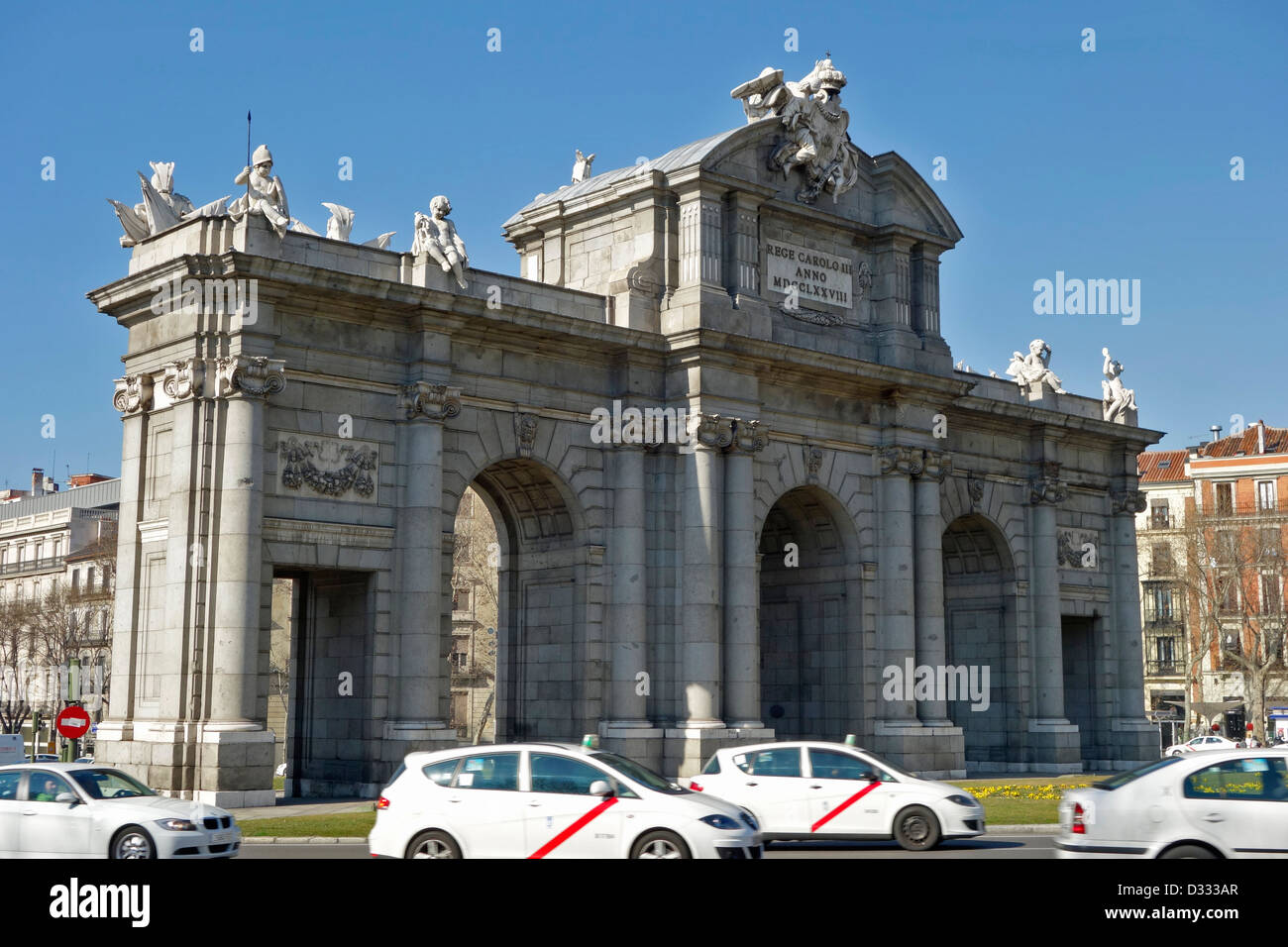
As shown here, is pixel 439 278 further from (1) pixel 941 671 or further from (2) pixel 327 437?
(1) pixel 941 671

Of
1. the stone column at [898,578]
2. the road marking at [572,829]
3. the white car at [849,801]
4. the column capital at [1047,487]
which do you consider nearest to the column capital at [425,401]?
the white car at [849,801]

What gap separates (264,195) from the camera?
31.6 m

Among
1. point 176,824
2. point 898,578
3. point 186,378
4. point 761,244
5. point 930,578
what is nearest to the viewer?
point 176,824

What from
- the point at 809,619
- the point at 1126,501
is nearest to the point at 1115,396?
the point at 1126,501

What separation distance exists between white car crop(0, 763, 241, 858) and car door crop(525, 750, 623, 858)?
4492mm

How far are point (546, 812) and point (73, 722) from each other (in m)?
16.1

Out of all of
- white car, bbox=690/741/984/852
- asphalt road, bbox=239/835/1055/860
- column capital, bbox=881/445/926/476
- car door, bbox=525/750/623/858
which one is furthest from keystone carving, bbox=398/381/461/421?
car door, bbox=525/750/623/858

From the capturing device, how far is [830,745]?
74.5 feet

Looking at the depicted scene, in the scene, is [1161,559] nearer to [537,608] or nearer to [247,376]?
[537,608]

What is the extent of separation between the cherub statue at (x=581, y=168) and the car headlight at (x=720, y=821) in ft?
89.1

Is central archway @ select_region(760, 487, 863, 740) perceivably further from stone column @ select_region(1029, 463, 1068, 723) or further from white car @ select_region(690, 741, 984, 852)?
white car @ select_region(690, 741, 984, 852)

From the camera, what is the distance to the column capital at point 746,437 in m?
36.2

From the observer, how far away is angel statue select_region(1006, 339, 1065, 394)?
47938mm
